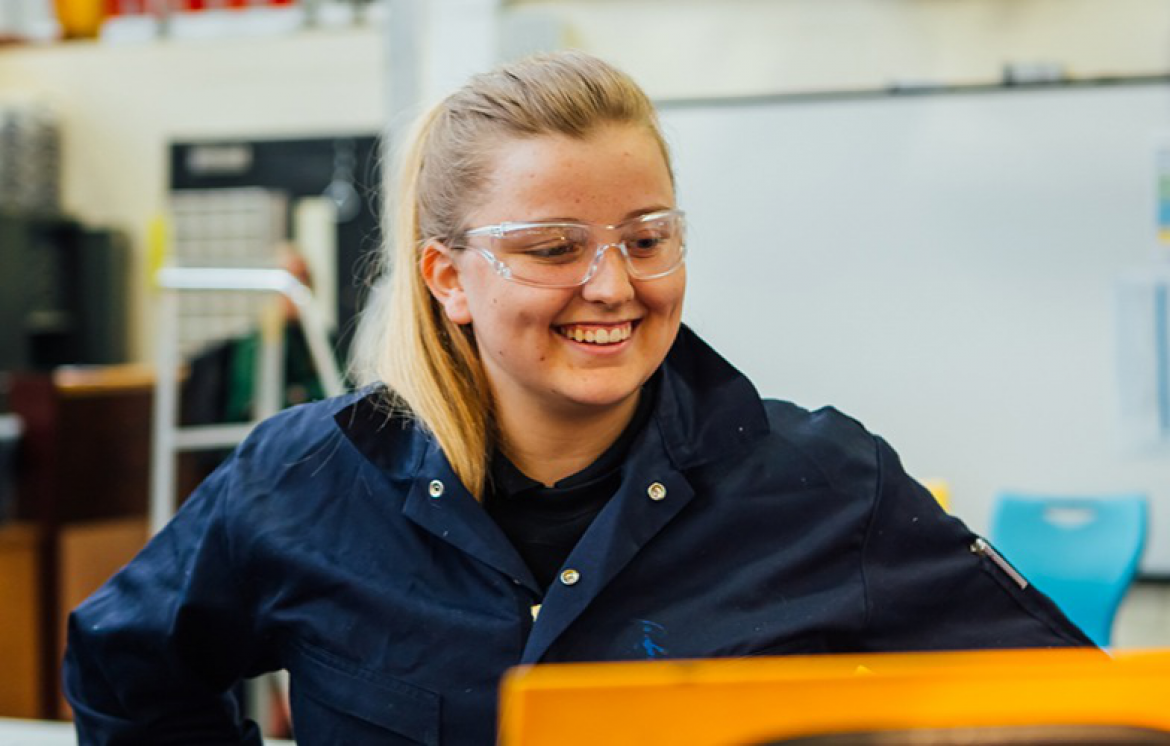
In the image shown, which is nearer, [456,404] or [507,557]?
[507,557]

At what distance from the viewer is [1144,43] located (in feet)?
13.6

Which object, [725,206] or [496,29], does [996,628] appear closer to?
[725,206]

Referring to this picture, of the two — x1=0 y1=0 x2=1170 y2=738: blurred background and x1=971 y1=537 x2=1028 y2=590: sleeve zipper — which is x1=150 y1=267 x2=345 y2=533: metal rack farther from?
x1=971 y1=537 x2=1028 y2=590: sleeve zipper

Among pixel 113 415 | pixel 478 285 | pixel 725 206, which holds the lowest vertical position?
pixel 113 415

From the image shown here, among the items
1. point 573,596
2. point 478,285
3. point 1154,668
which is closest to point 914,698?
point 1154,668

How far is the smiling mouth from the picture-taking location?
1.19 m

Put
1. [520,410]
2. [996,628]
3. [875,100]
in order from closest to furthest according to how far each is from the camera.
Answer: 1. [996,628]
2. [520,410]
3. [875,100]

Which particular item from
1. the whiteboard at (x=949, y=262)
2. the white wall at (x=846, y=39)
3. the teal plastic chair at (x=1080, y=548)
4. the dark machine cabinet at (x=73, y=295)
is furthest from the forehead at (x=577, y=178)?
the dark machine cabinet at (x=73, y=295)

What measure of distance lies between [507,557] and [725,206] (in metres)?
2.86

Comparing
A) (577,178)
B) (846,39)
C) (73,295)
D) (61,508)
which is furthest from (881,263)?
(73,295)

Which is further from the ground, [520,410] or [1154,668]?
[1154,668]

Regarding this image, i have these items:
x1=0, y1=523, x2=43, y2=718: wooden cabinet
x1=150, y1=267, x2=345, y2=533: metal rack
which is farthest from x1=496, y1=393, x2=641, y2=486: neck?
x1=0, y1=523, x2=43, y2=718: wooden cabinet

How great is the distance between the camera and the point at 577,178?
1.19 meters

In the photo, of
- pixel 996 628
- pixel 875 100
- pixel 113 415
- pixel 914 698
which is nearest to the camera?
pixel 914 698
